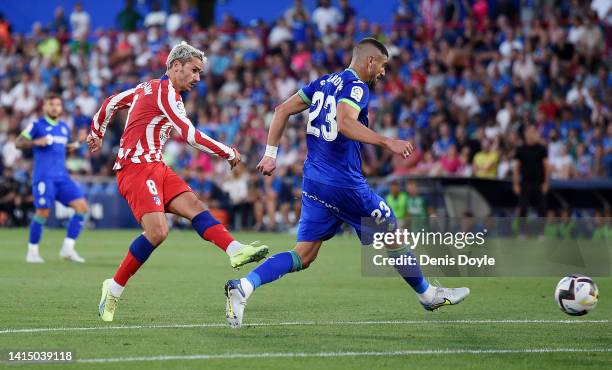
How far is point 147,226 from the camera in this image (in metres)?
9.45

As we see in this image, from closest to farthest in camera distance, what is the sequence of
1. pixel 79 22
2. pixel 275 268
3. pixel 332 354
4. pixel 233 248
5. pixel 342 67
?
pixel 332 354 < pixel 275 268 < pixel 233 248 < pixel 342 67 < pixel 79 22

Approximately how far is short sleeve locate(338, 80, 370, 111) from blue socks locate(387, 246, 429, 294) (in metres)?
1.42

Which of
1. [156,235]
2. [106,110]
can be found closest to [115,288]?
[156,235]

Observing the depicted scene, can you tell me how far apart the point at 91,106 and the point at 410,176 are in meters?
11.1

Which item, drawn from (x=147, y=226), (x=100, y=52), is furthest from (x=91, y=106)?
(x=147, y=226)

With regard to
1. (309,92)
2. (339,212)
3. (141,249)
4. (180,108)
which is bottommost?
(141,249)

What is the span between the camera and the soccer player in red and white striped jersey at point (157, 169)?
9453 millimetres

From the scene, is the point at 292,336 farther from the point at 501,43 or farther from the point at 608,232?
the point at 501,43

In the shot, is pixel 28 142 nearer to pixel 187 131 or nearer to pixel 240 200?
pixel 187 131

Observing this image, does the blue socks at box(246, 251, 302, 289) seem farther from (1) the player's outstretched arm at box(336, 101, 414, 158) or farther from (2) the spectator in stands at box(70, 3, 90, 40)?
(2) the spectator in stands at box(70, 3, 90, 40)

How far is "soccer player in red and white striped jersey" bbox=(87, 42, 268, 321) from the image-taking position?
9453 mm

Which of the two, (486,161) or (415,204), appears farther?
(486,161)

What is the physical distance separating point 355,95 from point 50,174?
903 centimetres

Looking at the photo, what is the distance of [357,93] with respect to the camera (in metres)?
8.84
